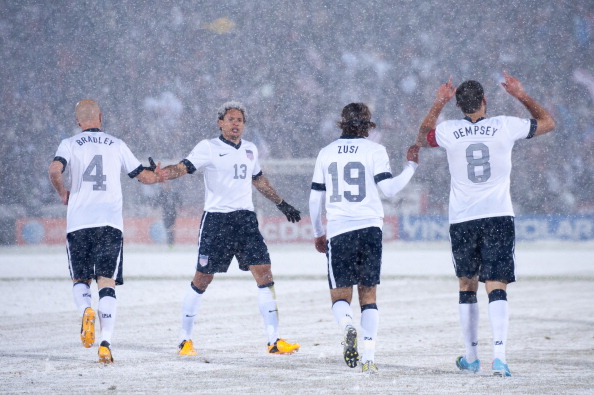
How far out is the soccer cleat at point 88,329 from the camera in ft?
21.8

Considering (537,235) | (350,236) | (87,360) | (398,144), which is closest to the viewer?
(350,236)

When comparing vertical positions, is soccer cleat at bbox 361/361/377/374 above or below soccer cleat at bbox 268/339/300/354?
above

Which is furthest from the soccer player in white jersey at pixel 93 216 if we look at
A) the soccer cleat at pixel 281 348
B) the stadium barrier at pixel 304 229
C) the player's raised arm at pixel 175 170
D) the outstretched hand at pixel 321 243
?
the stadium barrier at pixel 304 229

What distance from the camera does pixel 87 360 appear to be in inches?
278

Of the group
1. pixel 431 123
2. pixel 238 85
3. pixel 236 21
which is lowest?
pixel 431 123

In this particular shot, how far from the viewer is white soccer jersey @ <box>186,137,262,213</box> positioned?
7441 mm

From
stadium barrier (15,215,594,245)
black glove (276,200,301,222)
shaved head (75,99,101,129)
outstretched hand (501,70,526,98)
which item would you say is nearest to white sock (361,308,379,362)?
black glove (276,200,301,222)

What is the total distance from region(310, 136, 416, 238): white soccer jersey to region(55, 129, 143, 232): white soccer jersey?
5.59 ft

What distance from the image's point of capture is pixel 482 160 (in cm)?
622

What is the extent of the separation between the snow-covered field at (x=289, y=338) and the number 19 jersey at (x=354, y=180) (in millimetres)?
1071

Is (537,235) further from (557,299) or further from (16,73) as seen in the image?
(16,73)

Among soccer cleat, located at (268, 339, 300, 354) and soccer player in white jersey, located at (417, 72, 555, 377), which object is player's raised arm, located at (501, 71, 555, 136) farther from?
soccer cleat, located at (268, 339, 300, 354)

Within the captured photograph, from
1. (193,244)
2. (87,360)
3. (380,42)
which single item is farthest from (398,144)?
(87,360)

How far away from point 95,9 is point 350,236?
1256 inches
